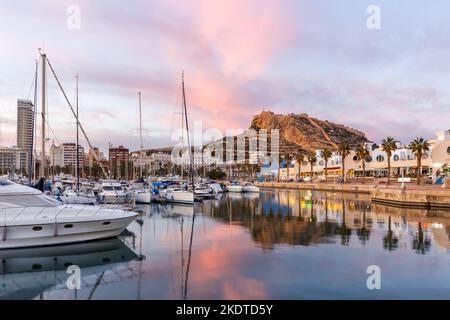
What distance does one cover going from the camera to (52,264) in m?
16.8

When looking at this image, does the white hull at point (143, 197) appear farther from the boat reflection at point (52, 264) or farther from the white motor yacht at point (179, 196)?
the boat reflection at point (52, 264)

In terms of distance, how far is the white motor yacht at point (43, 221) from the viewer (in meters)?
18.6

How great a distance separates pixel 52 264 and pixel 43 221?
296 cm

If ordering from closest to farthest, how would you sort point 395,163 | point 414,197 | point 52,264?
point 52,264 → point 414,197 → point 395,163

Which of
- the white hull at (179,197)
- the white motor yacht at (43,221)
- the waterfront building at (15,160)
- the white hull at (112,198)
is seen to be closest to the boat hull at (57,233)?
the white motor yacht at (43,221)

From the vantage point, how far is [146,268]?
1608 centimetres

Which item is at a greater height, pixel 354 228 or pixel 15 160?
pixel 15 160

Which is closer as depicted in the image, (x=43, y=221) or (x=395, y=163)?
(x=43, y=221)

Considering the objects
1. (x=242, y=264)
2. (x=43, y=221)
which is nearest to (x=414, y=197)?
(x=242, y=264)

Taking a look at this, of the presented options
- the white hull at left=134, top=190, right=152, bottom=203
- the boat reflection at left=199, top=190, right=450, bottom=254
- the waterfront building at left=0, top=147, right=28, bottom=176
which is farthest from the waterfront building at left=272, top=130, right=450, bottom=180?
the waterfront building at left=0, top=147, right=28, bottom=176

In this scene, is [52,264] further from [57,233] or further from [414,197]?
[414,197]

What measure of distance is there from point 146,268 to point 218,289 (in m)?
4.30

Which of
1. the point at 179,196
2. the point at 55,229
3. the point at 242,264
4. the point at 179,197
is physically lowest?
the point at 242,264
